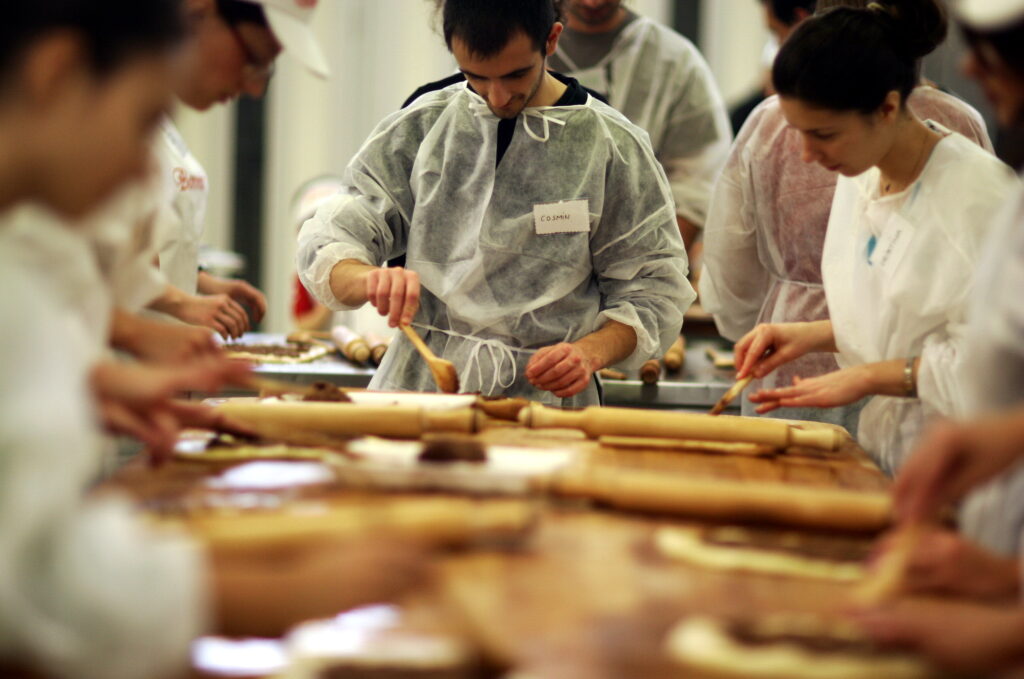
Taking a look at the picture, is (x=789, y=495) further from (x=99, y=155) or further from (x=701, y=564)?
(x=99, y=155)

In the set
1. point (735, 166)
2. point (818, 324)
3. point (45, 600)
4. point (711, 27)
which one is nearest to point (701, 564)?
point (45, 600)

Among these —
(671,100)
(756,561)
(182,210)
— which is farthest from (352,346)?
(756,561)

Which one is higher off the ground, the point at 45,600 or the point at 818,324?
the point at 45,600

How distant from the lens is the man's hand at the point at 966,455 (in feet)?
3.22

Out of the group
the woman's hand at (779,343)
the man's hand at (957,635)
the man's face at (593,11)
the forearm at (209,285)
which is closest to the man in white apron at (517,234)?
the woman's hand at (779,343)

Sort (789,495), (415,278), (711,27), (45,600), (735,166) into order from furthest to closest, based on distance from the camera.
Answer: (711,27) → (735,166) → (415,278) → (789,495) → (45,600)

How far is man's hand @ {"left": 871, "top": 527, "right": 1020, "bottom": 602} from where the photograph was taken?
1.03 m

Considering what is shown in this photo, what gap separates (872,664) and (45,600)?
0.65 m

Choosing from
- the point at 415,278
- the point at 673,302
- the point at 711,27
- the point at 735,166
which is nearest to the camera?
the point at 415,278

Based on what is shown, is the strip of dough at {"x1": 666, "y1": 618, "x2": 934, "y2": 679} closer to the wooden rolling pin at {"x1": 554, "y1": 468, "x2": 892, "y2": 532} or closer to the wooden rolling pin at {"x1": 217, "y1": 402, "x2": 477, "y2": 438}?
the wooden rolling pin at {"x1": 554, "y1": 468, "x2": 892, "y2": 532}

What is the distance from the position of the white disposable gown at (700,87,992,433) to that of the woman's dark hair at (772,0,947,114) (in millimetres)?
584

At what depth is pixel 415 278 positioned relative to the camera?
80.0 inches

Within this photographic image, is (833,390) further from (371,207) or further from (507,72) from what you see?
(371,207)

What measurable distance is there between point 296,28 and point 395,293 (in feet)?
1.78
